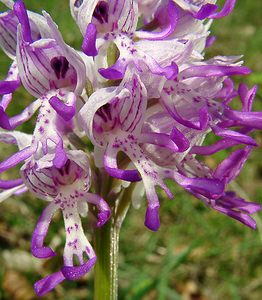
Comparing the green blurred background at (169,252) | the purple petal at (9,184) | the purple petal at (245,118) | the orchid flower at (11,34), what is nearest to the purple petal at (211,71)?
the purple petal at (245,118)

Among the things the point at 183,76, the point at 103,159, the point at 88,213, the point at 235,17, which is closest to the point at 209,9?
the point at 183,76

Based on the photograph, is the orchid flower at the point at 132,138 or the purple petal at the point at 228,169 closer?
the orchid flower at the point at 132,138

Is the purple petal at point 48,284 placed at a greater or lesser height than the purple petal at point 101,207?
lesser

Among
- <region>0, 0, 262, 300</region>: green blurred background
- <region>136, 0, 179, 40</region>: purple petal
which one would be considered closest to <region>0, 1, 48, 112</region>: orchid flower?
<region>136, 0, 179, 40</region>: purple petal

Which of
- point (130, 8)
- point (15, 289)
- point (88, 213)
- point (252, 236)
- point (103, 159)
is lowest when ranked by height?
point (15, 289)

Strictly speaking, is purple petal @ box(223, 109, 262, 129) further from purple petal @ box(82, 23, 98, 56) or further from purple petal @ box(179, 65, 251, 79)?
purple petal @ box(82, 23, 98, 56)

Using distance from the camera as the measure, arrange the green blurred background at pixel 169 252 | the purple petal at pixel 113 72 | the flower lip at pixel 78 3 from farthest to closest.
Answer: the green blurred background at pixel 169 252, the flower lip at pixel 78 3, the purple petal at pixel 113 72

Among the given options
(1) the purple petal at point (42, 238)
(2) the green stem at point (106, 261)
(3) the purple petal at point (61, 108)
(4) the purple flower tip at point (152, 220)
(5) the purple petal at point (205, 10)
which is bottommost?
(2) the green stem at point (106, 261)

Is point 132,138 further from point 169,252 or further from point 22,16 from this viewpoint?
point 169,252

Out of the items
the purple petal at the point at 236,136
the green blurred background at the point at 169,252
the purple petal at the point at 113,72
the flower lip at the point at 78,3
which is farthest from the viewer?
the green blurred background at the point at 169,252

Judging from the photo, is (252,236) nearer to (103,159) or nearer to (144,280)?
(144,280)

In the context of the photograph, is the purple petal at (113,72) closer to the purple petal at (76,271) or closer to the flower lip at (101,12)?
the flower lip at (101,12)
